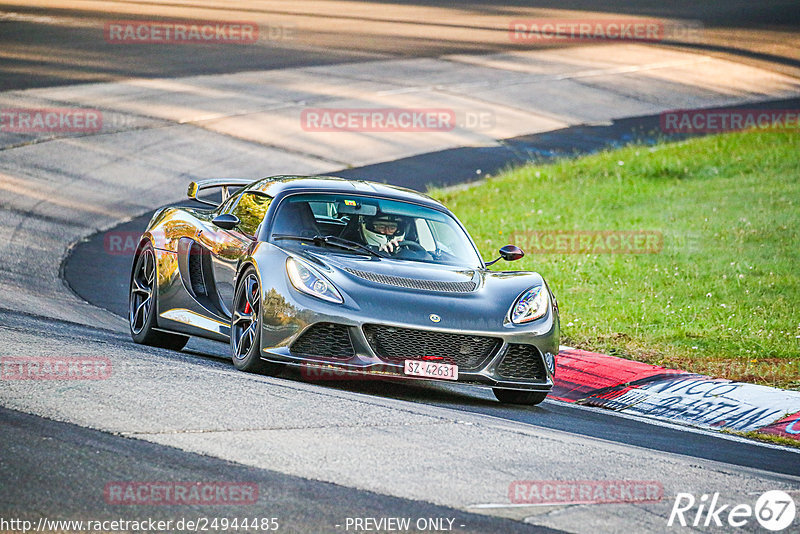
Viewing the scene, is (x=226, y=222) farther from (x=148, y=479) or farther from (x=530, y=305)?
(x=148, y=479)

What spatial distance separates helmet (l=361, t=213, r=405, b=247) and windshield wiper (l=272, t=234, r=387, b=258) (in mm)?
150

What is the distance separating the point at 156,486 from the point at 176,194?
43.8 feet

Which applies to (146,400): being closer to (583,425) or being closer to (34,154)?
(583,425)

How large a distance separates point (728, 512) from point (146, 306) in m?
5.86

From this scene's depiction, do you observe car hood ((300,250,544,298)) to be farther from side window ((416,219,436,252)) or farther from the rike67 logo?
the rike67 logo

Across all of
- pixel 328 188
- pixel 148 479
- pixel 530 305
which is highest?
pixel 328 188

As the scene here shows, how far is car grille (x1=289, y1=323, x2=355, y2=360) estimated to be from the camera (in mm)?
8180

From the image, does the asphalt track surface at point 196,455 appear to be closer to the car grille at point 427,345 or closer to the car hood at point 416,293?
the car grille at point 427,345

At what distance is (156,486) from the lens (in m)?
5.38

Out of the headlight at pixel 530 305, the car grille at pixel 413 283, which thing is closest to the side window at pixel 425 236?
the car grille at pixel 413 283

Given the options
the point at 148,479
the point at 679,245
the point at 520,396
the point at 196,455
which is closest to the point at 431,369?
the point at 520,396

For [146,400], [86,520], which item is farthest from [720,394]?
[86,520]

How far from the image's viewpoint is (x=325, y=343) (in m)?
8.23

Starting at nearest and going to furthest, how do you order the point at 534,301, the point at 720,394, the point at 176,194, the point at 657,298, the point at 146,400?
the point at 146,400 → the point at 534,301 → the point at 720,394 → the point at 657,298 → the point at 176,194
